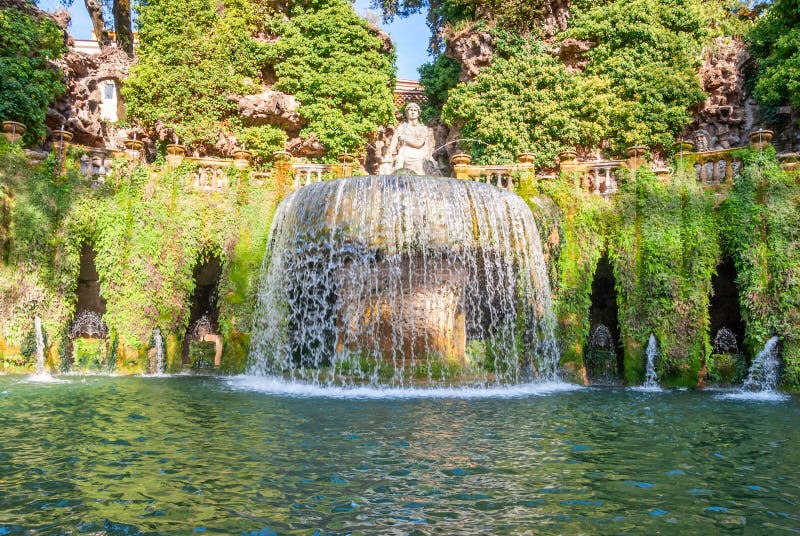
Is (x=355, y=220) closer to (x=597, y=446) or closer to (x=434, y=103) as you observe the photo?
(x=597, y=446)

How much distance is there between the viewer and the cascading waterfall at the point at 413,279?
10.5 metres

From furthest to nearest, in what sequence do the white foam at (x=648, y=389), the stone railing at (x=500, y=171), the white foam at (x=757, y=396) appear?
the stone railing at (x=500, y=171)
the white foam at (x=648, y=389)
the white foam at (x=757, y=396)

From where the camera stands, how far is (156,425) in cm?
652

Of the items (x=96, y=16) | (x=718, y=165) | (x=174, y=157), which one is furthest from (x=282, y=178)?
(x=96, y=16)

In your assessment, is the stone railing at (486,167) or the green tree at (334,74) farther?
the green tree at (334,74)

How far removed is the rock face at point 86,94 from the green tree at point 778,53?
20905 mm

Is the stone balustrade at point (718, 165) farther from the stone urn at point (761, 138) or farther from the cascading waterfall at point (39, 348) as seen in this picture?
the cascading waterfall at point (39, 348)

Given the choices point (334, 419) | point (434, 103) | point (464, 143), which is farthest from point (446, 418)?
point (434, 103)

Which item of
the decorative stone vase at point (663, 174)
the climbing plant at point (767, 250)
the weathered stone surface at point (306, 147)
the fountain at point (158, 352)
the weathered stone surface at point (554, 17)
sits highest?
the weathered stone surface at point (554, 17)

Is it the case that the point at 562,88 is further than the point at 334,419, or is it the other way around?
the point at 562,88

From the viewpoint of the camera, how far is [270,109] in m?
21.1

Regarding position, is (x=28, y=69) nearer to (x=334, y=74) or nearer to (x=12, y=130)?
(x=12, y=130)

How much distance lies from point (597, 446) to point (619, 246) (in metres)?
7.39

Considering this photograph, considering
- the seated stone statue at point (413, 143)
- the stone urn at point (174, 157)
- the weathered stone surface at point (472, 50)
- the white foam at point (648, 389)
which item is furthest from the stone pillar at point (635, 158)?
the weathered stone surface at point (472, 50)
